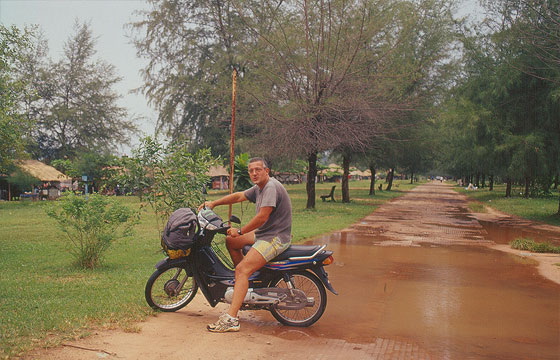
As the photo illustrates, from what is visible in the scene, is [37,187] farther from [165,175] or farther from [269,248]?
[269,248]

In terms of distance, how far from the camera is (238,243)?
5.91 m

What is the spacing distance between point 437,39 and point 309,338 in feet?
91.9

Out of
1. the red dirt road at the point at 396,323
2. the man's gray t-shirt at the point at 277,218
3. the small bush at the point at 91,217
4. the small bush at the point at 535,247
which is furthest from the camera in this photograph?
the small bush at the point at 535,247

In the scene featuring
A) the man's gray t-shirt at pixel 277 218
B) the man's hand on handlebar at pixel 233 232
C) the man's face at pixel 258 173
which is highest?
the man's face at pixel 258 173

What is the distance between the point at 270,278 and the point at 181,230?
115 centimetres

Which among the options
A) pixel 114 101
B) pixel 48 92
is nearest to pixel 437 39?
pixel 114 101

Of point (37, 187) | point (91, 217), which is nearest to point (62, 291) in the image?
point (91, 217)

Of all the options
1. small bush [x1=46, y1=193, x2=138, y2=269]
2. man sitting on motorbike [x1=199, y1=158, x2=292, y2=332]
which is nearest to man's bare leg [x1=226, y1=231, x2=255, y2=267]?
man sitting on motorbike [x1=199, y1=158, x2=292, y2=332]

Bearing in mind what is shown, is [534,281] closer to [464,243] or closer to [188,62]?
[464,243]

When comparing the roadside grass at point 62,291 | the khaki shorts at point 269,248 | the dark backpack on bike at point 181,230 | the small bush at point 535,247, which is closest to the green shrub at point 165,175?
the roadside grass at point 62,291

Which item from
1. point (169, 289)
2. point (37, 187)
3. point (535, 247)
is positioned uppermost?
point (169, 289)

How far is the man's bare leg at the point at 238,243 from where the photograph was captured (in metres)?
5.88

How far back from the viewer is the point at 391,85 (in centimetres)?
2323

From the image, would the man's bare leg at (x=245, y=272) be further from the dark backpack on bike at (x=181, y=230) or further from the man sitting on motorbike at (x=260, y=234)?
the dark backpack on bike at (x=181, y=230)
